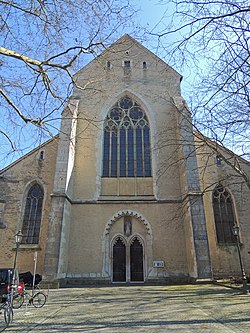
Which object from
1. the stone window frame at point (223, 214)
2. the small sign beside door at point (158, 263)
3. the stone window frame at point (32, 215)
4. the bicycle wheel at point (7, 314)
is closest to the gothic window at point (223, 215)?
the stone window frame at point (223, 214)

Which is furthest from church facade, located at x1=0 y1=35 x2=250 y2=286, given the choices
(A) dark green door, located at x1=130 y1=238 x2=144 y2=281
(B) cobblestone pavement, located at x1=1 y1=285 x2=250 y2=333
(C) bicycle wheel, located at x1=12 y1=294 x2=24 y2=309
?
(B) cobblestone pavement, located at x1=1 y1=285 x2=250 y2=333

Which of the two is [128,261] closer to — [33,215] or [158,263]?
[158,263]

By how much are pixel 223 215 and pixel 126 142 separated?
7341 millimetres

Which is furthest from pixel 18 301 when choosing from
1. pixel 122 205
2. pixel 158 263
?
pixel 122 205

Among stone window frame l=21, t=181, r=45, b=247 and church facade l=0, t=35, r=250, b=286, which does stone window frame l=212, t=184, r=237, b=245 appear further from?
stone window frame l=21, t=181, r=45, b=247

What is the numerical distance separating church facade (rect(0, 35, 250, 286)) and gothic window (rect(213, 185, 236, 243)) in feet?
0.19

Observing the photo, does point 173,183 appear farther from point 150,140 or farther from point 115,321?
point 115,321

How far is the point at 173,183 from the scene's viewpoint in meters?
15.4

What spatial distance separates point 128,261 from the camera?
13.9 meters

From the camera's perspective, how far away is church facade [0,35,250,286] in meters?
13.2

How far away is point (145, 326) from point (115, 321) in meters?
0.77

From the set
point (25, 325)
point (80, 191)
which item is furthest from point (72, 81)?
point (80, 191)

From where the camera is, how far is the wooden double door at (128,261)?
1370 centimetres

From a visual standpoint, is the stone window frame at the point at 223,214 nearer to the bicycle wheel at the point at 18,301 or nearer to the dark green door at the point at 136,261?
the dark green door at the point at 136,261
